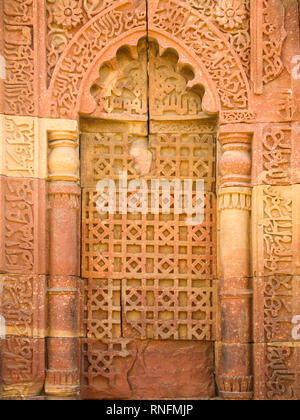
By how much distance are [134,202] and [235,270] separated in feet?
4.13

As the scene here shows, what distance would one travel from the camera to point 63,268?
7.03 m

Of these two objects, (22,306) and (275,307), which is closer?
(22,306)

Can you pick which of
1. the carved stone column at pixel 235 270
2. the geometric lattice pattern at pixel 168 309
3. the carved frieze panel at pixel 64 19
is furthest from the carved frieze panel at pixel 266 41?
the geometric lattice pattern at pixel 168 309

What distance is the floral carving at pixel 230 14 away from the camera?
7289 mm

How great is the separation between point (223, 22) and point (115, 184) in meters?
1.97

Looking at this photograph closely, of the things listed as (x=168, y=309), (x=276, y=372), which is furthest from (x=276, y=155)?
(x=276, y=372)

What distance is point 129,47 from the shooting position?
289 inches

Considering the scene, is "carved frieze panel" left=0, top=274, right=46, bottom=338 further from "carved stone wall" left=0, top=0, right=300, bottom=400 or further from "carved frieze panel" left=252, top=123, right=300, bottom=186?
"carved frieze panel" left=252, top=123, right=300, bottom=186

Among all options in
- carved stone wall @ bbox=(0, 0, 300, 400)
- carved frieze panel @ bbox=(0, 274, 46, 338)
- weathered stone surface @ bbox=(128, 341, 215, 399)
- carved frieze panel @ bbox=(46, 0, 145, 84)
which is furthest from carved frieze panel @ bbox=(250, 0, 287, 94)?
carved frieze panel @ bbox=(0, 274, 46, 338)

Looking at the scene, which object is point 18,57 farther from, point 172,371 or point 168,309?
point 172,371

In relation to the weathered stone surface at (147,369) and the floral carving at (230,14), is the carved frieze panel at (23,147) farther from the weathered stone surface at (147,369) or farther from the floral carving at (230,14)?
the floral carving at (230,14)

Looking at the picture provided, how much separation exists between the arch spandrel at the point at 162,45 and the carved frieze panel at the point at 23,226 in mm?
804
